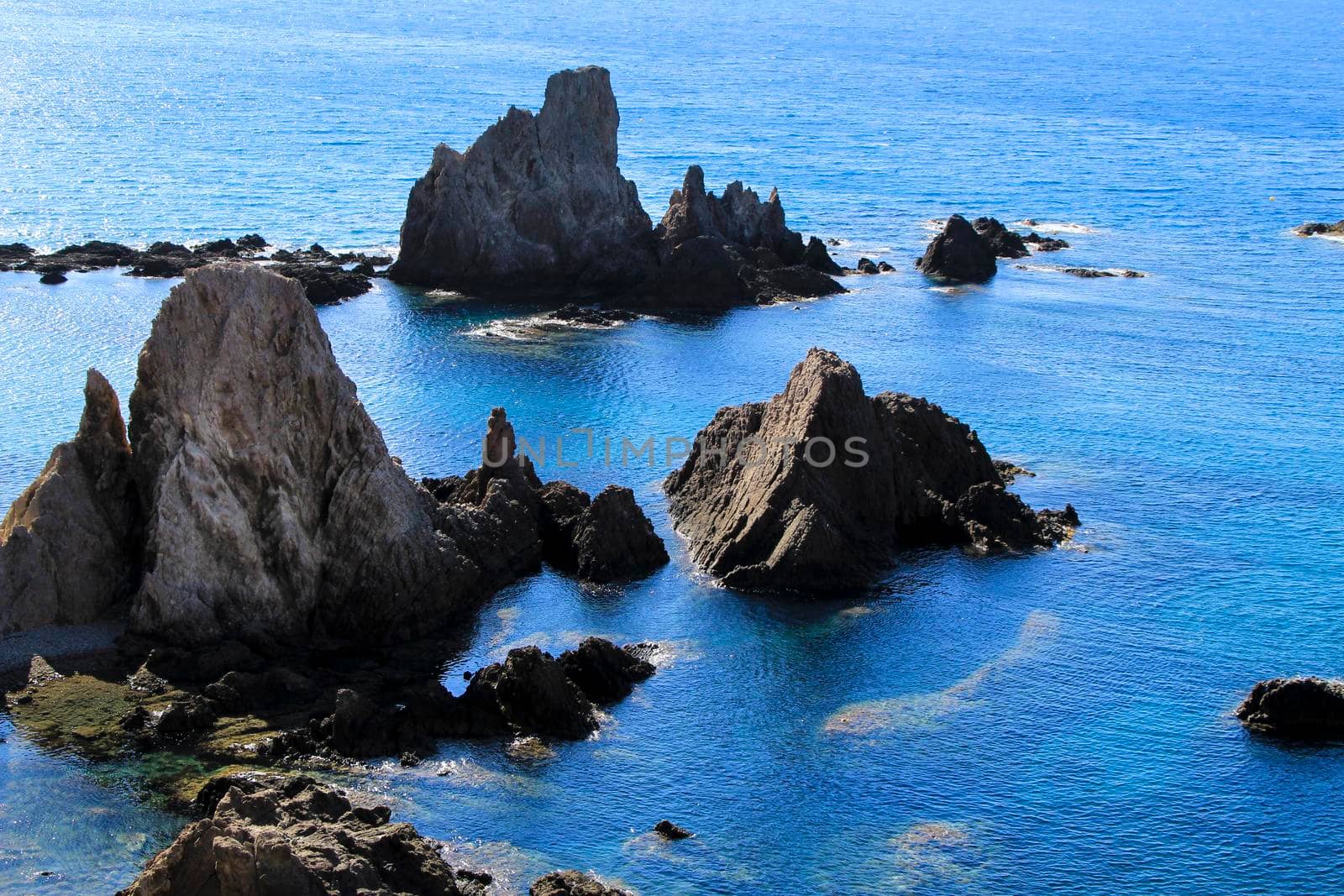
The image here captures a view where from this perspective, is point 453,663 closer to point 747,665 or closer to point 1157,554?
point 747,665

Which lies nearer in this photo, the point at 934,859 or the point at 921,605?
the point at 934,859

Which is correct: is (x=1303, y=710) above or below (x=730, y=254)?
below

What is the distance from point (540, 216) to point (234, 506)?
6124 cm

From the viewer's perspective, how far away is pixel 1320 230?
481ft

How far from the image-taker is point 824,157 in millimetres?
189750

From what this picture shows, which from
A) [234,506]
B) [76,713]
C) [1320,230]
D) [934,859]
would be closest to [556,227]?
[234,506]

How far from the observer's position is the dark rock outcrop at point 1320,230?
14588cm

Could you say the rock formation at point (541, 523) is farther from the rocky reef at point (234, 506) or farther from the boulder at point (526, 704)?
the boulder at point (526, 704)

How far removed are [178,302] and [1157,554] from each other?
40.6 m

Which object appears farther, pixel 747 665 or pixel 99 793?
pixel 747 665

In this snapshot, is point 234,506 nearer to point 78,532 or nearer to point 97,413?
point 78,532

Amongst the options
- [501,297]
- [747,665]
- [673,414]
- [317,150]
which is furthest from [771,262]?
[317,150]

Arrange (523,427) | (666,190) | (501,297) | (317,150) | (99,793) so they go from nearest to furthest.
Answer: (99,793) < (523,427) < (501,297) < (666,190) < (317,150)

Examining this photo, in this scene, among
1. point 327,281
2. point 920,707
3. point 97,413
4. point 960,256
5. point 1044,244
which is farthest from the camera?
point 1044,244
